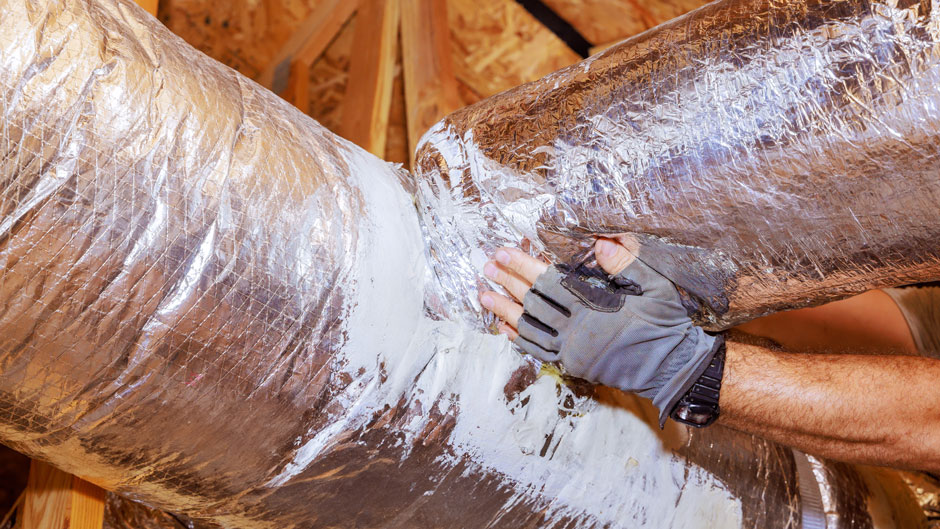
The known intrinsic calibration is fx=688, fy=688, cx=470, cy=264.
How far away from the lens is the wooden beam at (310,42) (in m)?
2.12

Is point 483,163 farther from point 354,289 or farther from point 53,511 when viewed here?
point 53,511

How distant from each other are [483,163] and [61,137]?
1.42ft

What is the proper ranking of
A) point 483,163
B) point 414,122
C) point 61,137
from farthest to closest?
point 414,122
point 483,163
point 61,137

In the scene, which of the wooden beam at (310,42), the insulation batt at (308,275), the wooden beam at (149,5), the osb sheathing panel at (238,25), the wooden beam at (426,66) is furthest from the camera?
the wooden beam at (310,42)

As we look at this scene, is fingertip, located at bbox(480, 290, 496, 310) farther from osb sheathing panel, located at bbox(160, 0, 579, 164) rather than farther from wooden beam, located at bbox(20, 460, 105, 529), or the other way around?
osb sheathing panel, located at bbox(160, 0, 579, 164)

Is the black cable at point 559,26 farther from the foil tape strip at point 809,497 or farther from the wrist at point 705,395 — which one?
the wrist at point 705,395

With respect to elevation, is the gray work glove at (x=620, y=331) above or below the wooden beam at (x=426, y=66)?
below

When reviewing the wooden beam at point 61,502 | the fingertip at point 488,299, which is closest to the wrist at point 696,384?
the fingertip at point 488,299

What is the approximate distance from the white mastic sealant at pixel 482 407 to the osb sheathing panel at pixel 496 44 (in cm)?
151

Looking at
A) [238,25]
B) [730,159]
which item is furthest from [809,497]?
[238,25]

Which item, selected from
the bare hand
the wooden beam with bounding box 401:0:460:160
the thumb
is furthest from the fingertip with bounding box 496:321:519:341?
the wooden beam with bounding box 401:0:460:160

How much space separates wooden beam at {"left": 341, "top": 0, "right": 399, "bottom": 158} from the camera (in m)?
1.82

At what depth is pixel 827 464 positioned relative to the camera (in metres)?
1.12

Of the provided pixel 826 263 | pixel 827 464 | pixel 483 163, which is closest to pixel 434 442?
pixel 483 163
